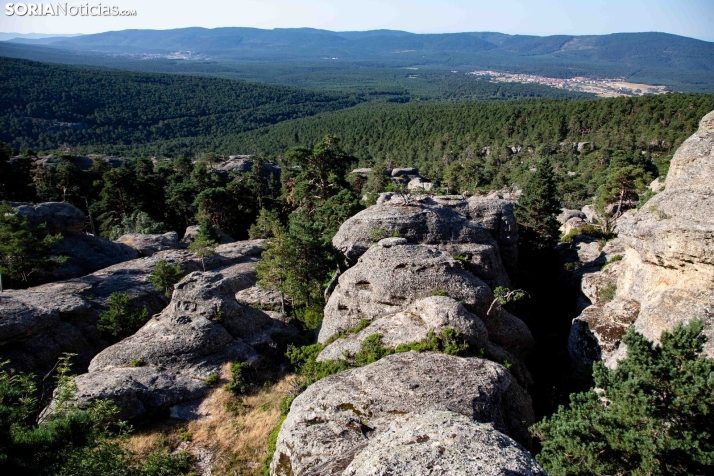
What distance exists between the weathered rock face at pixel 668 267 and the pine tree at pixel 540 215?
13899 mm

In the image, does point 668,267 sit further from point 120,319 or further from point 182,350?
point 120,319

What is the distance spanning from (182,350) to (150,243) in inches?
933

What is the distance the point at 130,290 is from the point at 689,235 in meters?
34.6

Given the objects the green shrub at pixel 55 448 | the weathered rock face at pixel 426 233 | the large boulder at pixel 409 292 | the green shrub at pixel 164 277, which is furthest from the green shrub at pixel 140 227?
the green shrub at pixel 55 448

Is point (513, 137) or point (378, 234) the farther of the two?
point (513, 137)

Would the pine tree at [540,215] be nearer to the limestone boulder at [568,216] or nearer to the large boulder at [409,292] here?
the limestone boulder at [568,216]

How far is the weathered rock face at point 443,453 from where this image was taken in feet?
29.8

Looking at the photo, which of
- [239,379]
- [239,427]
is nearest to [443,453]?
[239,427]

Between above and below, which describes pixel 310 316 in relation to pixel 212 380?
above

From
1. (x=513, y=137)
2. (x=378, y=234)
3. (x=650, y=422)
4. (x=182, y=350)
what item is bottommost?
(x=182, y=350)

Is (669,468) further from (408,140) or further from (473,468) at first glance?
(408,140)

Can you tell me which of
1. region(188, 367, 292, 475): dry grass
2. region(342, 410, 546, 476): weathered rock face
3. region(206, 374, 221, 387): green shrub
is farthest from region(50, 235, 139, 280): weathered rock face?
region(342, 410, 546, 476): weathered rock face

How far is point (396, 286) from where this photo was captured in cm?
2200

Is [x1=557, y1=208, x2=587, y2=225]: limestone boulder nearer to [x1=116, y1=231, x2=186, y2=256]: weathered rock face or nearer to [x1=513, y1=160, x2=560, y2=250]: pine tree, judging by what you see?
[x1=513, y1=160, x2=560, y2=250]: pine tree
